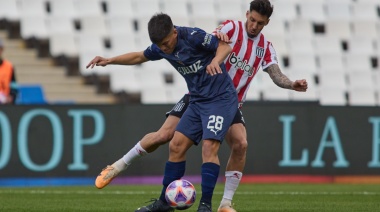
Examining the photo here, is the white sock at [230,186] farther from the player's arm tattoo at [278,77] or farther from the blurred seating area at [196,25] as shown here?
the blurred seating area at [196,25]

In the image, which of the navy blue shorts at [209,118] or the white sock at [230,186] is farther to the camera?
the white sock at [230,186]

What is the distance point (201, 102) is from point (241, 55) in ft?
2.83

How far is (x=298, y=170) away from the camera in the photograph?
48.0 ft

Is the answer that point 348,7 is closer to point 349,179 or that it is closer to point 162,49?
point 349,179

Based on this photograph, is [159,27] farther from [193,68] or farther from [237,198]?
[237,198]

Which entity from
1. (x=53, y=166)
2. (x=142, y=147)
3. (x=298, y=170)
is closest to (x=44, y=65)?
(x=53, y=166)

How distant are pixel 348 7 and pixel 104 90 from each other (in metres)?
5.82

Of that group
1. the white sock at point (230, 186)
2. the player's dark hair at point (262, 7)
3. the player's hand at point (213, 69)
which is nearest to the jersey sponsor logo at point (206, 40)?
the player's hand at point (213, 69)

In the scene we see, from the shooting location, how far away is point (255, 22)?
8.59m

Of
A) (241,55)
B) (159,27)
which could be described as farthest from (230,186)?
(159,27)

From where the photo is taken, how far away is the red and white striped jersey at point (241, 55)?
344 inches

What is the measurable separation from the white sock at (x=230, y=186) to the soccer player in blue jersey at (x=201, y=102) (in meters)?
0.62

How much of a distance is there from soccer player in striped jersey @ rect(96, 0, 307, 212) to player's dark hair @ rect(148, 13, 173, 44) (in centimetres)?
65

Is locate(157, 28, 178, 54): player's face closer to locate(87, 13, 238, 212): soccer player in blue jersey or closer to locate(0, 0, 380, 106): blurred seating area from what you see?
locate(87, 13, 238, 212): soccer player in blue jersey
